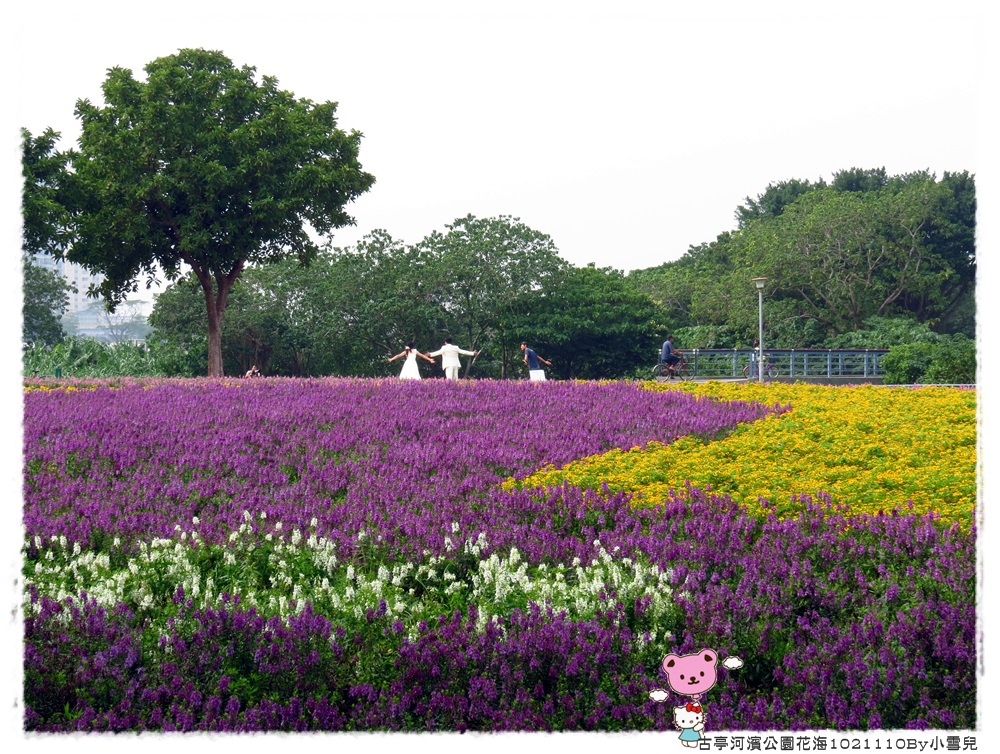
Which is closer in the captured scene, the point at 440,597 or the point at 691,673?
the point at 691,673

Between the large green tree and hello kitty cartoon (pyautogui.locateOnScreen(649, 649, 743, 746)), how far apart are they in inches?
880

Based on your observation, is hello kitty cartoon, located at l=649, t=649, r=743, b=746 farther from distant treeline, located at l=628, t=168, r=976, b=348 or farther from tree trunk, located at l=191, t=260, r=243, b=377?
distant treeline, located at l=628, t=168, r=976, b=348

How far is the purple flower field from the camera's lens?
4137mm

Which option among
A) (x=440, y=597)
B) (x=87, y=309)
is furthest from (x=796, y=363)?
(x=440, y=597)

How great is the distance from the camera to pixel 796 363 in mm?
39844

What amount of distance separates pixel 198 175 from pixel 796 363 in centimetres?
2465

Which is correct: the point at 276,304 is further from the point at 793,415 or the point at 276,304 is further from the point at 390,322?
the point at 793,415

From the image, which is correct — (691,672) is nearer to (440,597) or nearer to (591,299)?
(440,597)

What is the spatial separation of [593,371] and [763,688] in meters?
32.6

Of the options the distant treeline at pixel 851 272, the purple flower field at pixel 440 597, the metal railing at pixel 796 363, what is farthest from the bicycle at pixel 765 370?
the purple flower field at pixel 440 597

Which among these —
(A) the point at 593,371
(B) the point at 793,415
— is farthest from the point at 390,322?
(B) the point at 793,415

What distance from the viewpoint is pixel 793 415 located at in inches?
492

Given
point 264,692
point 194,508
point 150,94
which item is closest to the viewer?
point 264,692

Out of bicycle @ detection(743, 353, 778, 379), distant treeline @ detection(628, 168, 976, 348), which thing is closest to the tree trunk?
bicycle @ detection(743, 353, 778, 379)
